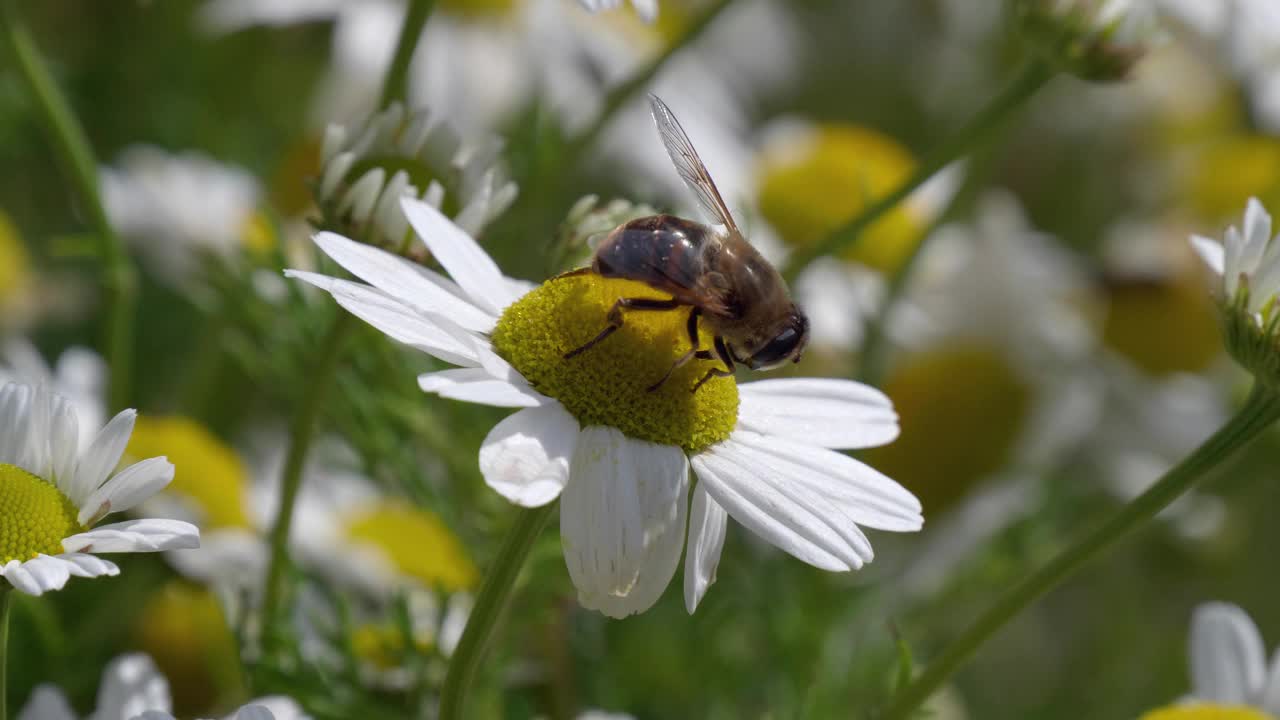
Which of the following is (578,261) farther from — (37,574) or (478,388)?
(37,574)

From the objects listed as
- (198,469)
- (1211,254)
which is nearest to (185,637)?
(198,469)

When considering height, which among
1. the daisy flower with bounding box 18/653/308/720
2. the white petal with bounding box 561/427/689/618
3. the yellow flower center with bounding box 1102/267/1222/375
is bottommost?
the yellow flower center with bounding box 1102/267/1222/375

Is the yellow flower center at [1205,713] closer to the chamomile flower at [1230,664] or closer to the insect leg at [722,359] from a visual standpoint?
the chamomile flower at [1230,664]

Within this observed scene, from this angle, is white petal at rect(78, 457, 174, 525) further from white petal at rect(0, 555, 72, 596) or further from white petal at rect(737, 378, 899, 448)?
white petal at rect(737, 378, 899, 448)

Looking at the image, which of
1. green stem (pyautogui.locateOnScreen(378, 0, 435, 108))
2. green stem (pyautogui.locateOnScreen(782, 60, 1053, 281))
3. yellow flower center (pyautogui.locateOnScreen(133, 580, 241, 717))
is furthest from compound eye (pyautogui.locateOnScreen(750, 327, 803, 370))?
yellow flower center (pyautogui.locateOnScreen(133, 580, 241, 717))

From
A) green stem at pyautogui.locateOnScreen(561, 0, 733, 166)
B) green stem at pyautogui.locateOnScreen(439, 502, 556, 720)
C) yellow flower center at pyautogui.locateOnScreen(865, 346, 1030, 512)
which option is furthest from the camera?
yellow flower center at pyautogui.locateOnScreen(865, 346, 1030, 512)

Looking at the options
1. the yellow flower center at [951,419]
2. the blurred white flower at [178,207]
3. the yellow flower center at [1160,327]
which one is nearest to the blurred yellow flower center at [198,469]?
the blurred white flower at [178,207]
